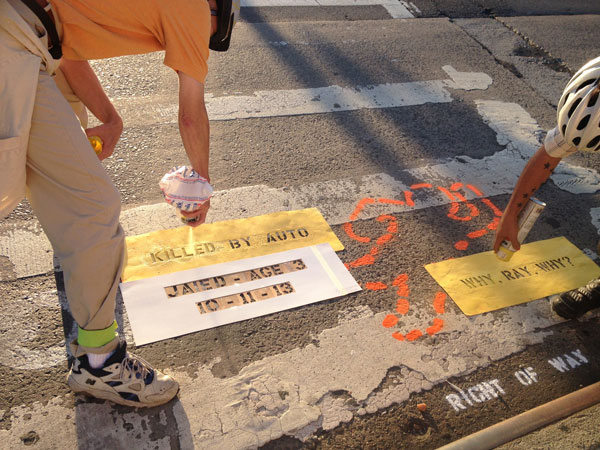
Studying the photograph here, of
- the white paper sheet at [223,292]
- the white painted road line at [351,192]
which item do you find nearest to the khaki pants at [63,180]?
the white paper sheet at [223,292]

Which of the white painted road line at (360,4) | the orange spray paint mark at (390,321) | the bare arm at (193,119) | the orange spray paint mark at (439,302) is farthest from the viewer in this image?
the white painted road line at (360,4)

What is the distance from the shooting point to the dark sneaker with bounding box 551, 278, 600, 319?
9.30 feet

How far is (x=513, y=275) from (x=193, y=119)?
2114 millimetres

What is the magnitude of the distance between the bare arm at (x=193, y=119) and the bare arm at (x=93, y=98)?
609 millimetres

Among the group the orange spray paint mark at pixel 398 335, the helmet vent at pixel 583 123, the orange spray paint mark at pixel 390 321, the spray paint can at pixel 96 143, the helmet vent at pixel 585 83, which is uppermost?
the helmet vent at pixel 585 83

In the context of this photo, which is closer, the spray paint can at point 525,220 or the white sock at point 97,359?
the white sock at point 97,359

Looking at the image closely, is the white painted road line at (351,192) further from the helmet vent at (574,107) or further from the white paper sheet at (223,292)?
the helmet vent at (574,107)

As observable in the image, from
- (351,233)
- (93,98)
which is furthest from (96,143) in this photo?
(351,233)

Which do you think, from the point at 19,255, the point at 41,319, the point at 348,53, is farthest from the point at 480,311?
the point at 348,53

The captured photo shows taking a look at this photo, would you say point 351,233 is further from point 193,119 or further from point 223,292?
point 193,119

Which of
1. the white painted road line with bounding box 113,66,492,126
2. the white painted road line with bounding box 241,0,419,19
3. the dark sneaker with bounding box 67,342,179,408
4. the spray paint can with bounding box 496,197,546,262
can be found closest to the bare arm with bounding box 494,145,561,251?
the spray paint can with bounding box 496,197,546,262

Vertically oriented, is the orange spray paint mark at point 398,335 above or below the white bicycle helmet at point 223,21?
below

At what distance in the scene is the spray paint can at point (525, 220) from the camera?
2.48 metres

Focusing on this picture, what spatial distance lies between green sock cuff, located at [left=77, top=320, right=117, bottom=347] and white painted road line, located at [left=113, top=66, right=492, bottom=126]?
2.20 metres
